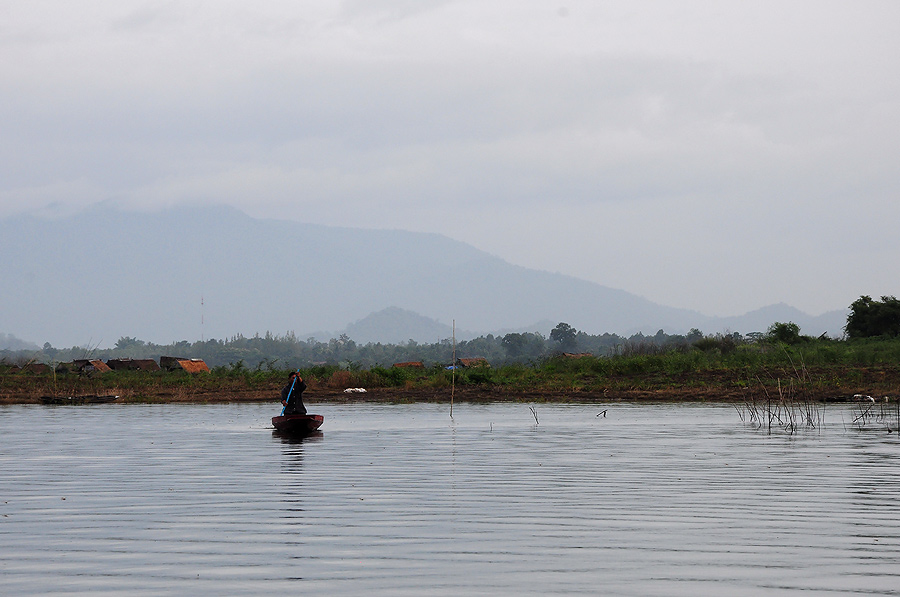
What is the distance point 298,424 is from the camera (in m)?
27.1

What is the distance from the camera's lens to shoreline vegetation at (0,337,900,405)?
4397cm

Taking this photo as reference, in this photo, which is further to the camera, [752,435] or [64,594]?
[752,435]

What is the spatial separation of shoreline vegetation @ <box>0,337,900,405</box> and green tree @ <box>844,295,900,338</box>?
5283 mm

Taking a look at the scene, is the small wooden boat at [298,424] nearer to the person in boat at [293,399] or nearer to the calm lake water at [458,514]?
the person in boat at [293,399]

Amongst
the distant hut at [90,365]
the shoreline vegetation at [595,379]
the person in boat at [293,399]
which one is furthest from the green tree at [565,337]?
the person in boat at [293,399]

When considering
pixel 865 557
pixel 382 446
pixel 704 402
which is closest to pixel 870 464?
pixel 865 557

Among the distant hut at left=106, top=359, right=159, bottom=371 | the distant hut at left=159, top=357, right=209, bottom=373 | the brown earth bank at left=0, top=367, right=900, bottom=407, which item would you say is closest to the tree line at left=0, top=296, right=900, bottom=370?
the distant hut at left=106, top=359, right=159, bottom=371

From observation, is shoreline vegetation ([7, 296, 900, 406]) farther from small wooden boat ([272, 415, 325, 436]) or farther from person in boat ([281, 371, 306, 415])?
small wooden boat ([272, 415, 325, 436])

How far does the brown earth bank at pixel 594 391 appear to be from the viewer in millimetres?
42062

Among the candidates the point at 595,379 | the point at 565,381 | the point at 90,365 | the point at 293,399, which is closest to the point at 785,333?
the point at 595,379

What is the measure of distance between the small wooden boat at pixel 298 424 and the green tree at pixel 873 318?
45.7 meters

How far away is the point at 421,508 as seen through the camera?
1334 cm

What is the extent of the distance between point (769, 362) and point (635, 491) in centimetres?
3863

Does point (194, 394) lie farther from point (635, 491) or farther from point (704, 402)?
point (635, 491)
